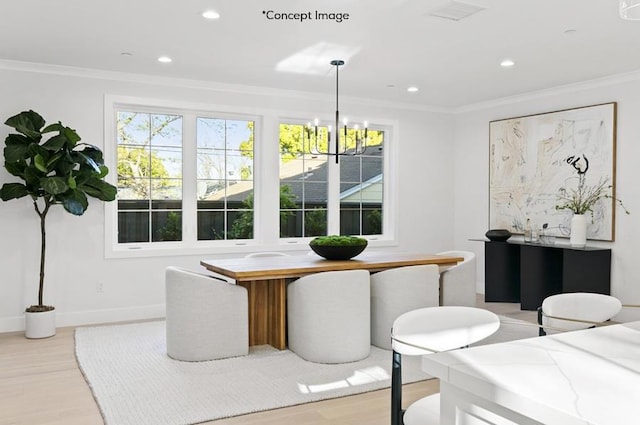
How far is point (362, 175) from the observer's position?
292 inches

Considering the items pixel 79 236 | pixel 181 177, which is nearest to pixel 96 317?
pixel 79 236

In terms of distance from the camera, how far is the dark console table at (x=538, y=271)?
575 centimetres

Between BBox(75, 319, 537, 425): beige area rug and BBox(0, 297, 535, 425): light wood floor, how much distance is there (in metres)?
0.08

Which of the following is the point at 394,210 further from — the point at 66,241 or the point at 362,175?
the point at 66,241

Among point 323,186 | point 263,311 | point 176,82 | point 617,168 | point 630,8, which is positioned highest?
point 176,82

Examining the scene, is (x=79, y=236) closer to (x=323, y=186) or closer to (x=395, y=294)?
(x=323, y=186)

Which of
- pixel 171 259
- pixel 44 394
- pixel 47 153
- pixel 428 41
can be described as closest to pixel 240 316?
pixel 44 394

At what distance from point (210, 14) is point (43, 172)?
2238mm

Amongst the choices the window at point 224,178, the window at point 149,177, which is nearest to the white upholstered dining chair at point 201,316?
the window at point 149,177

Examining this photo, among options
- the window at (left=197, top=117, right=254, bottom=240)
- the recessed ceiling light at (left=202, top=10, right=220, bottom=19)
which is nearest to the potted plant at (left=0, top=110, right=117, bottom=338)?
the window at (left=197, top=117, right=254, bottom=240)

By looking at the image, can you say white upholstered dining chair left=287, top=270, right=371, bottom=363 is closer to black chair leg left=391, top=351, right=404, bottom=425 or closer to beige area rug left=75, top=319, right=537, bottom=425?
beige area rug left=75, top=319, right=537, bottom=425

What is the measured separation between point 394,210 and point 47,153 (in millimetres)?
4222

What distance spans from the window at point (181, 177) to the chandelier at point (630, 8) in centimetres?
508

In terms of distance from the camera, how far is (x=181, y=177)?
20.5 ft
